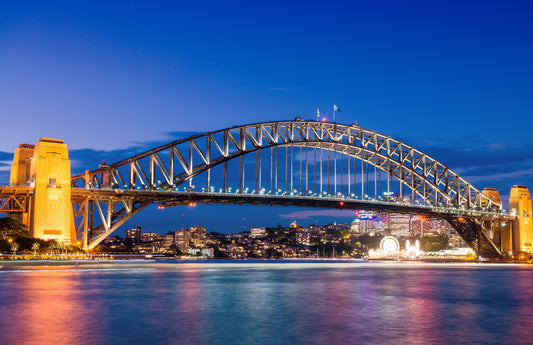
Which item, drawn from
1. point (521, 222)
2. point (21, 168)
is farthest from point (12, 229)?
point (521, 222)

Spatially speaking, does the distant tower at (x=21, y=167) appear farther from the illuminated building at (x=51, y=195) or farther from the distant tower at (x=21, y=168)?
the illuminated building at (x=51, y=195)

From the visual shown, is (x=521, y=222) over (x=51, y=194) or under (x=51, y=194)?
under

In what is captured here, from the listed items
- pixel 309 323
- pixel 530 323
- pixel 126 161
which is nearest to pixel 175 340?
pixel 309 323

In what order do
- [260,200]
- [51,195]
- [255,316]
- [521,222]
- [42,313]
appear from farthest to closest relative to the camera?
[521,222] → [260,200] → [51,195] → [255,316] → [42,313]

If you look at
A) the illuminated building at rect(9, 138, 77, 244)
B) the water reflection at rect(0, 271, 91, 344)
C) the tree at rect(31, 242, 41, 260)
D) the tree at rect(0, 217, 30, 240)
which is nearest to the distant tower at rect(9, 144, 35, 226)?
the illuminated building at rect(9, 138, 77, 244)

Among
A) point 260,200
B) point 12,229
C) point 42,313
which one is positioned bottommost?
point 42,313

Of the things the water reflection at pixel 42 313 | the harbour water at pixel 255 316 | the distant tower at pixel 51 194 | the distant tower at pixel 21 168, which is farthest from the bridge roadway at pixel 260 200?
the harbour water at pixel 255 316

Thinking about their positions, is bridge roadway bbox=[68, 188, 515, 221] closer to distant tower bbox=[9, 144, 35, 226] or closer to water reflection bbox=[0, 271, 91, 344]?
distant tower bbox=[9, 144, 35, 226]

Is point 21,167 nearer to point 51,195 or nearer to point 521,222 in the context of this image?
point 51,195
